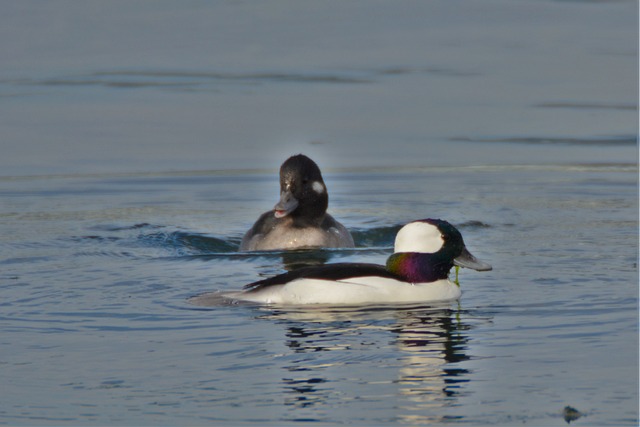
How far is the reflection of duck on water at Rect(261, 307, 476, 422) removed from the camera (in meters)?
7.46

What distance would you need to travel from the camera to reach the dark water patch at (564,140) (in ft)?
61.0

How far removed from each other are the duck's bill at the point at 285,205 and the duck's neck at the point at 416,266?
10.2 ft

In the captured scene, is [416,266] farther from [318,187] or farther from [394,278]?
[318,187]

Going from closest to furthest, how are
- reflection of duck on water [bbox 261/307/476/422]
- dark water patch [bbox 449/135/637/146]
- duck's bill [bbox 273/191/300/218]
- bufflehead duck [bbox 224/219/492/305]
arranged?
1. reflection of duck on water [bbox 261/307/476/422]
2. bufflehead duck [bbox 224/219/492/305]
3. duck's bill [bbox 273/191/300/218]
4. dark water patch [bbox 449/135/637/146]

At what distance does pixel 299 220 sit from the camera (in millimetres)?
13570

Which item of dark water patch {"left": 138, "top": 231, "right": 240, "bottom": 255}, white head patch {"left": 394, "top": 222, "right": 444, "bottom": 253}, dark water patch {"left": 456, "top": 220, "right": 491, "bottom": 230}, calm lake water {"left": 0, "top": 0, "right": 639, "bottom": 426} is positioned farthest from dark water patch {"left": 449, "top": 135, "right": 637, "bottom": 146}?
white head patch {"left": 394, "top": 222, "right": 444, "bottom": 253}

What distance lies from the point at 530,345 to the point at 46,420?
3.12 metres

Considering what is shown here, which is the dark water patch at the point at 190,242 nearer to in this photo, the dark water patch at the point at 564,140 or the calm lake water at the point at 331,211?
the calm lake water at the point at 331,211

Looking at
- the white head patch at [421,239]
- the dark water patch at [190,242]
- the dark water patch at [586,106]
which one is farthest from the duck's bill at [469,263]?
the dark water patch at [586,106]

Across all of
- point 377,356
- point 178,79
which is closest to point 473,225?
point 377,356

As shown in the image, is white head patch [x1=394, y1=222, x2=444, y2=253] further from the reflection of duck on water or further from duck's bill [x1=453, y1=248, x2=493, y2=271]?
the reflection of duck on water

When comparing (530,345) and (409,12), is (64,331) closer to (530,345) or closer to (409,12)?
(530,345)

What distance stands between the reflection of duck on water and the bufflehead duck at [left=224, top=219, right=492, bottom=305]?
218mm

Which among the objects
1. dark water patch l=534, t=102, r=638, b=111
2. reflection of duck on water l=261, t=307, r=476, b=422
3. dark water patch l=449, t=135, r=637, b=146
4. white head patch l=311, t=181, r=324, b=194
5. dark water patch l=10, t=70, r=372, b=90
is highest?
dark water patch l=10, t=70, r=372, b=90
